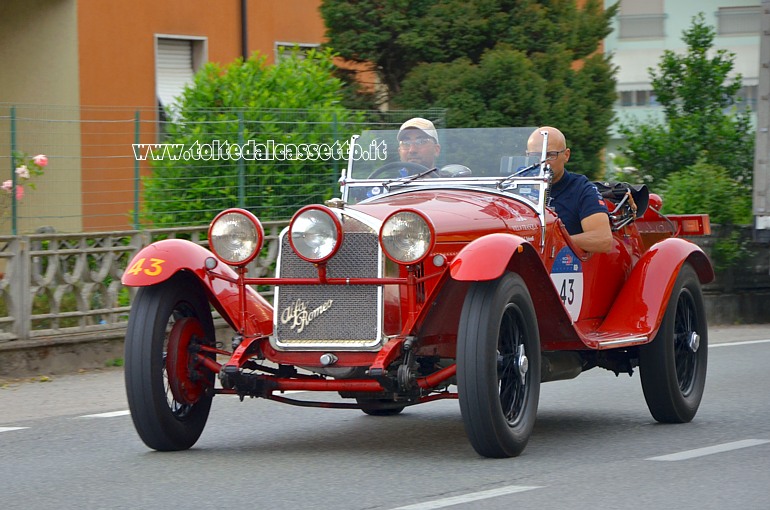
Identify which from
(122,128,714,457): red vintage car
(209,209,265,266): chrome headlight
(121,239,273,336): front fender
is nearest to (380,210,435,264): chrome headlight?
(122,128,714,457): red vintage car

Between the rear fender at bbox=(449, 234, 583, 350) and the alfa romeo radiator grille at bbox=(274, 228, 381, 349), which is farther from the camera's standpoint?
the alfa romeo radiator grille at bbox=(274, 228, 381, 349)

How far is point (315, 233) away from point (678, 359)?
8.89 ft

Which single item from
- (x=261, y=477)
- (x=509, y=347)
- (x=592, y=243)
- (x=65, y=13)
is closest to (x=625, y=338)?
(x=592, y=243)

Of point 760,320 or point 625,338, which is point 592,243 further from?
point 760,320

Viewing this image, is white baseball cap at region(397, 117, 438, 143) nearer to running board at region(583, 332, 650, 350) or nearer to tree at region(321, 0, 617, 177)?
running board at region(583, 332, 650, 350)

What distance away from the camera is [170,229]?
11820 millimetres

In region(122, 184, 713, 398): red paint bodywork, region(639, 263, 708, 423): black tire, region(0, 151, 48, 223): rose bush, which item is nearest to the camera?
region(122, 184, 713, 398): red paint bodywork

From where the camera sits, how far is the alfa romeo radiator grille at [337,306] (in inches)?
256

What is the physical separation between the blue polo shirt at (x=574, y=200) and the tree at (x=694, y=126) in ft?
34.4

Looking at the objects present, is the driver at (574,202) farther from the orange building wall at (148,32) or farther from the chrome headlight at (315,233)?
the orange building wall at (148,32)

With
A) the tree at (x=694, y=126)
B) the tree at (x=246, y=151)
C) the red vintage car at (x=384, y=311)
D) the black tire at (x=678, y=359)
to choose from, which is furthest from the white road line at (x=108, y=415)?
the tree at (x=694, y=126)

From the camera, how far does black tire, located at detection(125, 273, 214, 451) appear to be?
6418mm

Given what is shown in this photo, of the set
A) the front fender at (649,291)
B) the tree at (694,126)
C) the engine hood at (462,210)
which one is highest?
the tree at (694,126)

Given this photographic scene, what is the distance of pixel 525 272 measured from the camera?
6.66 m
